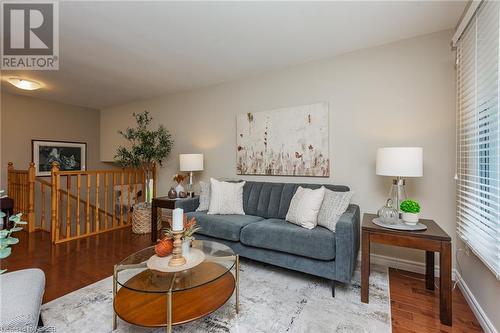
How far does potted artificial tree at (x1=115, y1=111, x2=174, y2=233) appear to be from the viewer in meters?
3.85

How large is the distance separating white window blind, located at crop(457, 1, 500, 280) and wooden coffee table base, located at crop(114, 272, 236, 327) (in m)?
1.75

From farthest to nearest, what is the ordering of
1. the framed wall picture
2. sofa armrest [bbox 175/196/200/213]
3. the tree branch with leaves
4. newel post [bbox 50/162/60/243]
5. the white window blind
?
1. the framed wall picture
2. the tree branch with leaves
3. newel post [bbox 50/162/60/243]
4. sofa armrest [bbox 175/196/200/213]
5. the white window blind

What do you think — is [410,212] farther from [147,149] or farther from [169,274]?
[147,149]

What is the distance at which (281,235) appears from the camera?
2227mm

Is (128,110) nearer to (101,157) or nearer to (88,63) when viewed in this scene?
(101,157)

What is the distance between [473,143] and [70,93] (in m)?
5.64

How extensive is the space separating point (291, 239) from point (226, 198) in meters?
1.06

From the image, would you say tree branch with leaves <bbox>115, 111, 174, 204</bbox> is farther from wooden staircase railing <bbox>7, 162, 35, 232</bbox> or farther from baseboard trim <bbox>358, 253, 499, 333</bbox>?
baseboard trim <bbox>358, 253, 499, 333</bbox>

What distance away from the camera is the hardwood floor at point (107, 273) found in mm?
1715

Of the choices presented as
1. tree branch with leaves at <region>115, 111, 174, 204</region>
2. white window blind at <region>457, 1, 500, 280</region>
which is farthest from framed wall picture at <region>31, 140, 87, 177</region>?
white window blind at <region>457, 1, 500, 280</region>

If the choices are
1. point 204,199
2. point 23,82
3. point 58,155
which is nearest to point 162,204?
point 204,199

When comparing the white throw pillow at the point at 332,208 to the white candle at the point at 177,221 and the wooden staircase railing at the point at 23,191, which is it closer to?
the white candle at the point at 177,221

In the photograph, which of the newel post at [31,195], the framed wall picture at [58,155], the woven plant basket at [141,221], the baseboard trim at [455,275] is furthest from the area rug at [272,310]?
the framed wall picture at [58,155]

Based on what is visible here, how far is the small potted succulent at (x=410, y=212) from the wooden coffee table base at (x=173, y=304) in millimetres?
1532
